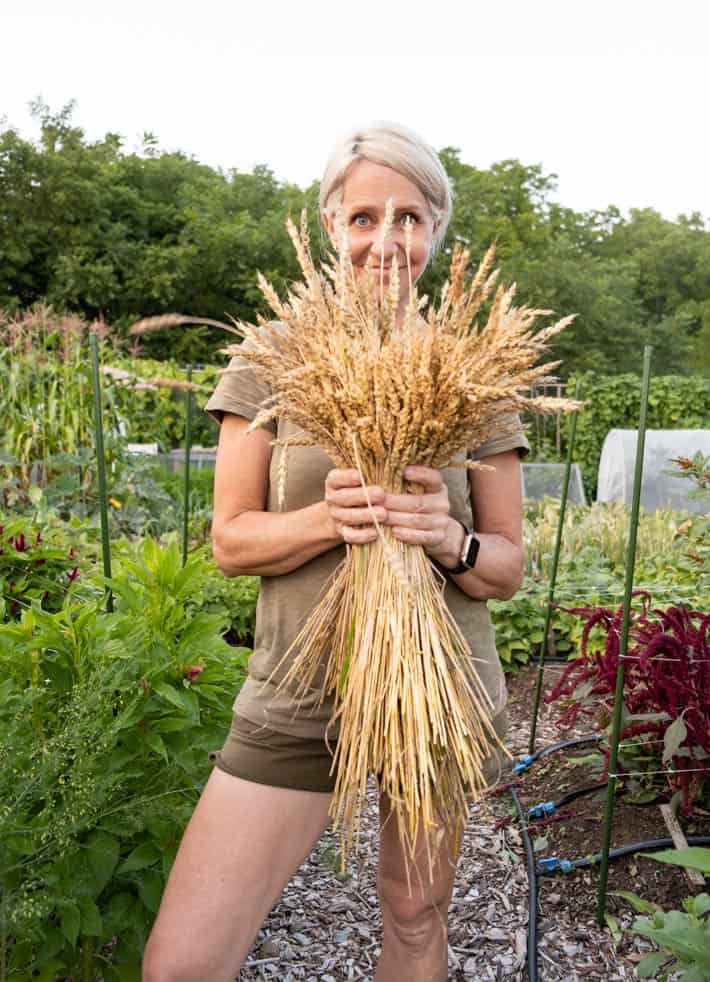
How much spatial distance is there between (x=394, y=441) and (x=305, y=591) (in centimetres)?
36

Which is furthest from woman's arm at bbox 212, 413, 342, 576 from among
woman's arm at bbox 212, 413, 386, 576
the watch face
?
the watch face

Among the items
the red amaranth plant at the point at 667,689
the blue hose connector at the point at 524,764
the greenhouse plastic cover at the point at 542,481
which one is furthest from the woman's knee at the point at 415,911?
the greenhouse plastic cover at the point at 542,481

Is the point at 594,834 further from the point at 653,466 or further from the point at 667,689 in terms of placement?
the point at 653,466

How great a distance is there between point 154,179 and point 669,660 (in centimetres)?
2586

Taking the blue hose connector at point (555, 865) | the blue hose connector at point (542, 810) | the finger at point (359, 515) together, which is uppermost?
the finger at point (359, 515)

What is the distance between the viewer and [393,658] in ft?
4.34

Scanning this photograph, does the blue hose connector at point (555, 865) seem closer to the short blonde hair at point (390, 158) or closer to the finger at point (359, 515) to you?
the finger at point (359, 515)

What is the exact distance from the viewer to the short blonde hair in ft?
4.78

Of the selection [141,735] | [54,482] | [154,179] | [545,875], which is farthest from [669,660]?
[154,179]

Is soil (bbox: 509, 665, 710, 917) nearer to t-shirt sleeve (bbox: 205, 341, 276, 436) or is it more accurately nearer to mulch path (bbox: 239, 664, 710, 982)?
mulch path (bbox: 239, 664, 710, 982)

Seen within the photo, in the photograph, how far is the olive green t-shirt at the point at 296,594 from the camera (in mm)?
1448

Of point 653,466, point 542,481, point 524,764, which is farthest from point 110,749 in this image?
point 653,466

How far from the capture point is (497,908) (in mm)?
2551

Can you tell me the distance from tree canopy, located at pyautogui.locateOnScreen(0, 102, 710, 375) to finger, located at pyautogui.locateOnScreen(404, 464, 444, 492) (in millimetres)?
16212
